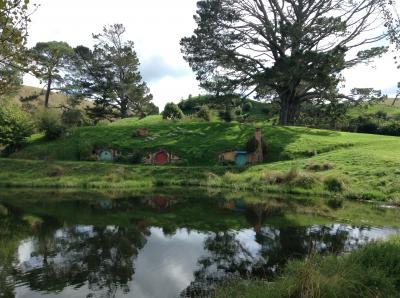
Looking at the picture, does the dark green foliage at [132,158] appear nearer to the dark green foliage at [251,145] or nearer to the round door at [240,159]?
the round door at [240,159]

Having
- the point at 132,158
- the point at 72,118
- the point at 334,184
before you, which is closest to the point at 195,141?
the point at 132,158

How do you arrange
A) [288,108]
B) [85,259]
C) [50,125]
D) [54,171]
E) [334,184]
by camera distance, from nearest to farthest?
[85,259], [334,184], [54,171], [50,125], [288,108]

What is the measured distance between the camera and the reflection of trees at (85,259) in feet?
43.5

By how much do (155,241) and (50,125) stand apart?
41.8 meters

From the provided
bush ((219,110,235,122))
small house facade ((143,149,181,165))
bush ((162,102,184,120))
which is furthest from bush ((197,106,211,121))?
small house facade ((143,149,181,165))

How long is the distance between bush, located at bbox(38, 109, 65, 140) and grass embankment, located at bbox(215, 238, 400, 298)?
160 feet

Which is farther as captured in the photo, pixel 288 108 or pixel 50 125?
pixel 288 108

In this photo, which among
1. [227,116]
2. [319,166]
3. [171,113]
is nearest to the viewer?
[319,166]

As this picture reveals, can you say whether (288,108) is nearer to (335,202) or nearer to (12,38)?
(335,202)

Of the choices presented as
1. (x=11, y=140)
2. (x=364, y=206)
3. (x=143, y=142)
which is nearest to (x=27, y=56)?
(x=364, y=206)

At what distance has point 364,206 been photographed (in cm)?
2892

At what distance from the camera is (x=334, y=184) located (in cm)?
3466

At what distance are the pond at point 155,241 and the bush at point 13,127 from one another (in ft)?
76.7

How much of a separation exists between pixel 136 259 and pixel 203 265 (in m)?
2.67
